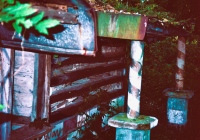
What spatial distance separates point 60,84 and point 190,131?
5.20 meters

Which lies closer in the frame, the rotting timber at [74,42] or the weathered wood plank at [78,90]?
the rotting timber at [74,42]

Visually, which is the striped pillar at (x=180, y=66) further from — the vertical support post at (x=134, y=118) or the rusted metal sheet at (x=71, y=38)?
the rusted metal sheet at (x=71, y=38)

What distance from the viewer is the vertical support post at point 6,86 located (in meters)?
4.09

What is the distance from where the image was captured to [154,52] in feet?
54.6

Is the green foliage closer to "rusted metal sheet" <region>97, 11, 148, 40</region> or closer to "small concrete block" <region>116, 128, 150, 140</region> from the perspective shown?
"rusted metal sheet" <region>97, 11, 148, 40</region>

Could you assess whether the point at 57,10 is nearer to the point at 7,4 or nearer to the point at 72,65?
the point at 7,4

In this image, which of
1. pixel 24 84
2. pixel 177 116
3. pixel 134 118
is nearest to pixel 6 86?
pixel 24 84

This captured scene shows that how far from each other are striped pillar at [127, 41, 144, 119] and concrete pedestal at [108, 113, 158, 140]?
0.16 metres

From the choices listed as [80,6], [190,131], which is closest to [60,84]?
[80,6]

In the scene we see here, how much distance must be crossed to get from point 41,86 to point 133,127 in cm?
162

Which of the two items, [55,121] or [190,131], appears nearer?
[55,121]

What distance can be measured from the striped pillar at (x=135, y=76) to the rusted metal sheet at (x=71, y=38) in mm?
2649

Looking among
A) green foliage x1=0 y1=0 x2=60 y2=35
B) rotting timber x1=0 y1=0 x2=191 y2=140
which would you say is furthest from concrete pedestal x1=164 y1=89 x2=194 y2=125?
green foliage x1=0 y1=0 x2=60 y2=35

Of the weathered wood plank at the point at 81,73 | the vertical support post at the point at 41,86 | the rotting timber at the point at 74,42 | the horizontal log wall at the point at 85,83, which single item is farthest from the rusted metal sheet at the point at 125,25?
the weathered wood plank at the point at 81,73
